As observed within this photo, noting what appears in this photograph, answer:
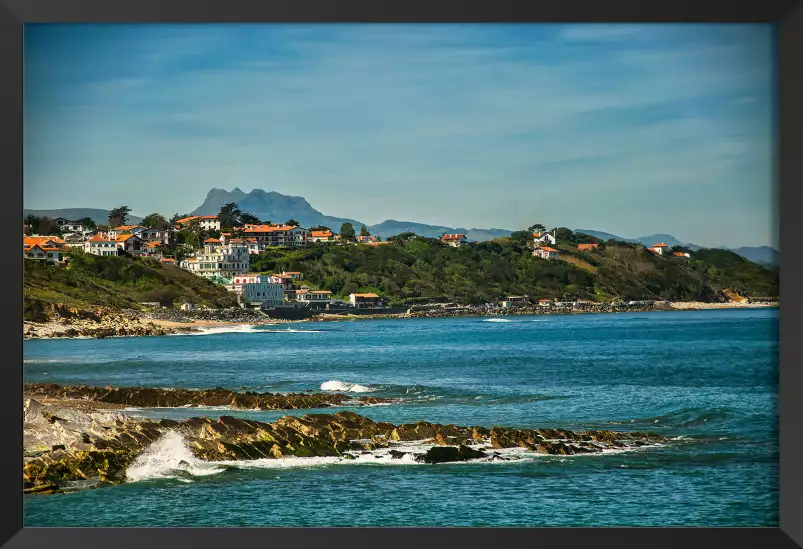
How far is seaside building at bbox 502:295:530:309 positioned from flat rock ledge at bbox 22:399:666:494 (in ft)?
23.0

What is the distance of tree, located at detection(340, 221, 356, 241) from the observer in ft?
27.6

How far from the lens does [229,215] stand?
30.3 ft

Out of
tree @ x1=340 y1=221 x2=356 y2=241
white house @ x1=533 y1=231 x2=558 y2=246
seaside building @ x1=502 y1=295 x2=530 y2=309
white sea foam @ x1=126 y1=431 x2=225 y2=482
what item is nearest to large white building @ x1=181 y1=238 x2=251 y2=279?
tree @ x1=340 y1=221 x2=356 y2=241

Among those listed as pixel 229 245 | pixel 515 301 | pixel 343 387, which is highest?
pixel 229 245

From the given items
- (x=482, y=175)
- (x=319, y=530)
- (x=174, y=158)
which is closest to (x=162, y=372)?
(x=174, y=158)

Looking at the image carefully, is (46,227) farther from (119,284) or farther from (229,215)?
(119,284)

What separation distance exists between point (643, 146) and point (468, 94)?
5.19 feet

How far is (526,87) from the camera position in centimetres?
675

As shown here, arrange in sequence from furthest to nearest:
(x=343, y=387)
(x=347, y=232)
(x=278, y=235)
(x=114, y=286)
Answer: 1. (x=114, y=286)
2. (x=278, y=235)
3. (x=347, y=232)
4. (x=343, y=387)

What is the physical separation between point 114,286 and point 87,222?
14.6 feet

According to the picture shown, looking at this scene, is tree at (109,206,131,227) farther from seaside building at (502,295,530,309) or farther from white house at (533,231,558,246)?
seaside building at (502,295,530,309)

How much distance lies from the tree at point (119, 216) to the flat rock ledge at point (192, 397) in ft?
6.03

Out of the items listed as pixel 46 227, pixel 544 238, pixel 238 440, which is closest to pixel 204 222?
pixel 46 227
